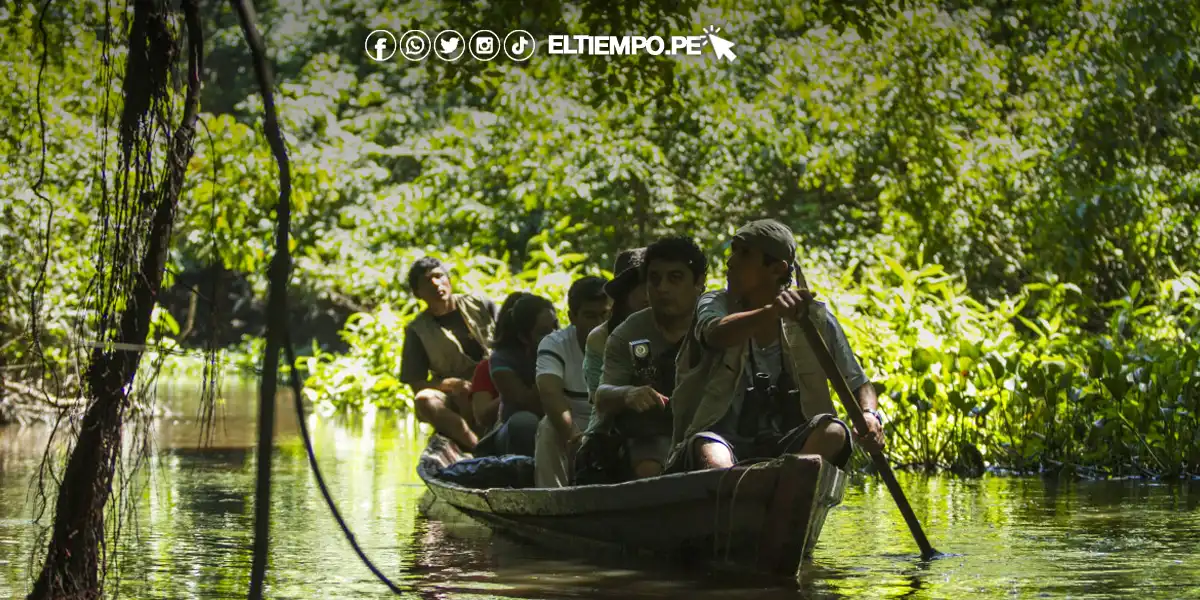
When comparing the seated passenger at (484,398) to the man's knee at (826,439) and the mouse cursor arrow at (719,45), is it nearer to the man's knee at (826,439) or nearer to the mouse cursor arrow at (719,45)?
the man's knee at (826,439)

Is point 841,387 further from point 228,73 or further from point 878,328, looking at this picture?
point 228,73

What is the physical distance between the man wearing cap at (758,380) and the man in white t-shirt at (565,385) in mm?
1630

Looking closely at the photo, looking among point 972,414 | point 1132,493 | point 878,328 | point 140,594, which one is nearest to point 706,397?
point 140,594

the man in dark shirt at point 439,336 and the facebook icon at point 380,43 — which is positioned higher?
the facebook icon at point 380,43

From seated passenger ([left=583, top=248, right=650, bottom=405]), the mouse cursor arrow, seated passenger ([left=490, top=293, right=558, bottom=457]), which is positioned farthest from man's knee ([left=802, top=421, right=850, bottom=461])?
the mouse cursor arrow

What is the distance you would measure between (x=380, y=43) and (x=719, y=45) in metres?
5.13

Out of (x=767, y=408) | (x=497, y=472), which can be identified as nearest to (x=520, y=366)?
(x=497, y=472)

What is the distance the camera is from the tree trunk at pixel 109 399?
4602mm

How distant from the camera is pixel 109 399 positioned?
4.62 meters

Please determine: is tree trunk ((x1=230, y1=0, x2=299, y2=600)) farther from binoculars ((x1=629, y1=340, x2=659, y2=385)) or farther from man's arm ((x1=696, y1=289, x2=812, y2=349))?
binoculars ((x1=629, y1=340, x2=659, y2=385))

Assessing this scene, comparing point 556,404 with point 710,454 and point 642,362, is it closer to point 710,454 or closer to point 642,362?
point 642,362

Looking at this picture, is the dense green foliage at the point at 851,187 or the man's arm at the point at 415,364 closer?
the dense green foliage at the point at 851,187

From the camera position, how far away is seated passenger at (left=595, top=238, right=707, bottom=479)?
6.82m

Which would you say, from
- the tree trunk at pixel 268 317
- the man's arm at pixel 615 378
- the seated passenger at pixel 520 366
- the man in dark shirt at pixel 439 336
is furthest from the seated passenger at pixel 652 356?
the man in dark shirt at pixel 439 336
